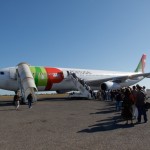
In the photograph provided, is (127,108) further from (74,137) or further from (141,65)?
(141,65)

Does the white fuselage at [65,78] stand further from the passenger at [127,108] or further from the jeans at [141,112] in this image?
the jeans at [141,112]

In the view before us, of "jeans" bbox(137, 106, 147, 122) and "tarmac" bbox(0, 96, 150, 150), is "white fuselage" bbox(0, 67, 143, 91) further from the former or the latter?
"jeans" bbox(137, 106, 147, 122)

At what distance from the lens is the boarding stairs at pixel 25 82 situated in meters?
26.7

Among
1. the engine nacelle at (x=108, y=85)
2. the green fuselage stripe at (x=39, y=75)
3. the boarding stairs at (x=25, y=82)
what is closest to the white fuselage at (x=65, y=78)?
the green fuselage stripe at (x=39, y=75)

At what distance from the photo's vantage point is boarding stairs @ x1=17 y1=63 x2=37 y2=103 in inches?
1050

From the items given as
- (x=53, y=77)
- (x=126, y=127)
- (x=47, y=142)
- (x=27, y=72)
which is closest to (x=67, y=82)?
(x=53, y=77)

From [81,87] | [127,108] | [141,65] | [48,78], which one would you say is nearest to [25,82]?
[48,78]

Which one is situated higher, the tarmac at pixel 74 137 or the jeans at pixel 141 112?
the jeans at pixel 141 112

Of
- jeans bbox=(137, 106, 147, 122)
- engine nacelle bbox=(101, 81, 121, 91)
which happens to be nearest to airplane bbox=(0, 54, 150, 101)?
engine nacelle bbox=(101, 81, 121, 91)

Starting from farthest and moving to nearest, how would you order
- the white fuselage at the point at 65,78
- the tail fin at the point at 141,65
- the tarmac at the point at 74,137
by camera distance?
the tail fin at the point at 141,65 → the white fuselage at the point at 65,78 → the tarmac at the point at 74,137

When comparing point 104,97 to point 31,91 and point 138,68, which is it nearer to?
point 31,91

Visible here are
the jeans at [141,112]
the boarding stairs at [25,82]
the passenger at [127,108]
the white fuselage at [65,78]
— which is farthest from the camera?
the white fuselage at [65,78]

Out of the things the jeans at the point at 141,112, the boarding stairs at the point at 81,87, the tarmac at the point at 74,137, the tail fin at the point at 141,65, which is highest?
the tail fin at the point at 141,65

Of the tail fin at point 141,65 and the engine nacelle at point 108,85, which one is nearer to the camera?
the engine nacelle at point 108,85
